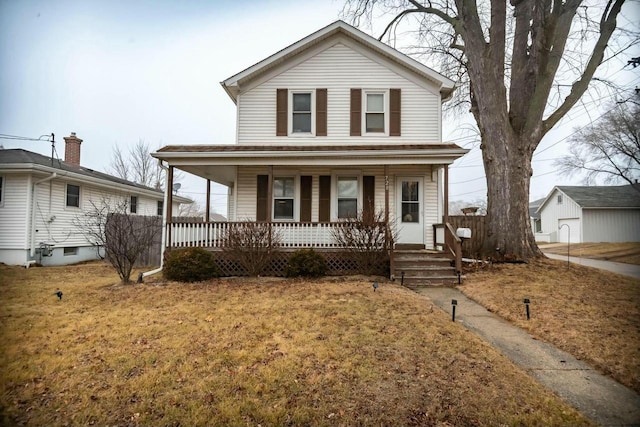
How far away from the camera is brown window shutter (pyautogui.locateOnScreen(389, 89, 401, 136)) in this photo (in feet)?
33.8

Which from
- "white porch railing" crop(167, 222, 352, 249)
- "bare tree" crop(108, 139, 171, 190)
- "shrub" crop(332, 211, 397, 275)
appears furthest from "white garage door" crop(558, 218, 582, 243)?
"bare tree" crop(108, 139, 171, 190)

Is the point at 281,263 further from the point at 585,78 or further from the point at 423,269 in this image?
the point at 585,78

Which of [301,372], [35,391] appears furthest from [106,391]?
[301,372]

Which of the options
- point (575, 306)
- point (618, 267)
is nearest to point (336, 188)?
point (575, 306)

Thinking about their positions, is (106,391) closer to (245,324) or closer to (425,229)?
(245,324)

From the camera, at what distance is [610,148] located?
817cm

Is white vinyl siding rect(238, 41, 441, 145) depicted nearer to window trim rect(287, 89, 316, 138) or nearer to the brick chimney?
window trim rect(287, 89, 316, 138)

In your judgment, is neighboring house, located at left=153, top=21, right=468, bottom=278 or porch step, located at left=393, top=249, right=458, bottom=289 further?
neighboring house, located at left=153, top=21, right=468, bottom=278

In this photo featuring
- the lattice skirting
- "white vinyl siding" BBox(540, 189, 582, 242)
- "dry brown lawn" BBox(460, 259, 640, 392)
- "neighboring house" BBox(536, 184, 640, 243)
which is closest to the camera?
"dry brown lawn" BBox(460, 259, 640, 392)

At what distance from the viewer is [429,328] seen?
170 inches

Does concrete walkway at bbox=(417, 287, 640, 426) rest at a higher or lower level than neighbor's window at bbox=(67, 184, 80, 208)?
lower

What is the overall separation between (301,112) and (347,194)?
3.28 m

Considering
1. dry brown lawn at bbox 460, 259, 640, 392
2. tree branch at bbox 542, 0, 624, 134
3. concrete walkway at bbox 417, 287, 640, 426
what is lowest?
concrete walkway at bbox 417, 287, 640, 426

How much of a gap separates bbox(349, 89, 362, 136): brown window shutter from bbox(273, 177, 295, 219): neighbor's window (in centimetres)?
270
